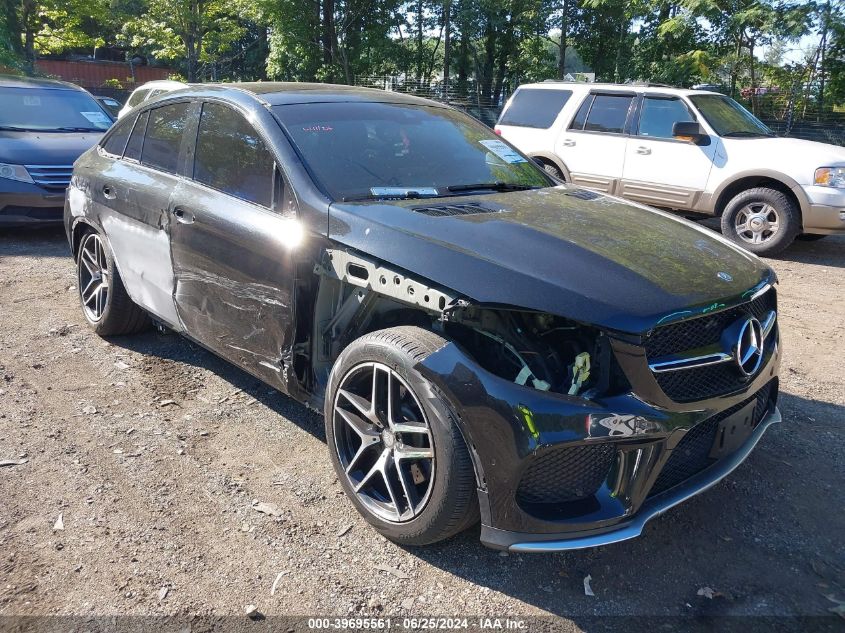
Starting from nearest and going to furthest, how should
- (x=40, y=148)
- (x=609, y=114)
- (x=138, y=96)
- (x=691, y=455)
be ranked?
(x=691, y=455) → (x=40, y=148) → (x=609, y=114) → (x=138, y=96)

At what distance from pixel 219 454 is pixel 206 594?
1084mm

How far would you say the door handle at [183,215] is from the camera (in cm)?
385

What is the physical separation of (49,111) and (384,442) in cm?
838

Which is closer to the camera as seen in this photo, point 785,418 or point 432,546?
point 432,546

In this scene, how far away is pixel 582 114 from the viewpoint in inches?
383

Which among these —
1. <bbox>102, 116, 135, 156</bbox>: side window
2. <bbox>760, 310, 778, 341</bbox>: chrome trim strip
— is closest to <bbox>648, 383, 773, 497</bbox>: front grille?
<bbox>760, 310, 778, 341</bbox>: chrome trim strip

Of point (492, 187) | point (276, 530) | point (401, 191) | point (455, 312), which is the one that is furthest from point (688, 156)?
point (276, 530)

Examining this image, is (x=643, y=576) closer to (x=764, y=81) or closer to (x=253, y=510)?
(x=253, y=510)

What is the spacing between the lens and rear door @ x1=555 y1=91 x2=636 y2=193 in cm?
938

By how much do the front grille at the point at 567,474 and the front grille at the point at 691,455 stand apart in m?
0.23

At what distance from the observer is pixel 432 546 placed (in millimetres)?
2965

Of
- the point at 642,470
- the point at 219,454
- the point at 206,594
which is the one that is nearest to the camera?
the point at 642,470

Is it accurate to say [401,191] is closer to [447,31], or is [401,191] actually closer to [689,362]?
[689,362]

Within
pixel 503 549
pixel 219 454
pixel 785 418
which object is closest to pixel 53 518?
pixel 219 454
